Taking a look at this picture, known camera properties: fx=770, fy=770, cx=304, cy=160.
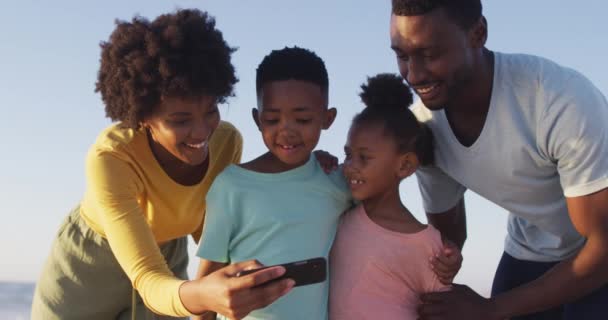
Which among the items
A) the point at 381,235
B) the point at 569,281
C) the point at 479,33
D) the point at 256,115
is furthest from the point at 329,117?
the point at 569,281

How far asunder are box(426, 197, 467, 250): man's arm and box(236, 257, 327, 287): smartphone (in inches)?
62.0

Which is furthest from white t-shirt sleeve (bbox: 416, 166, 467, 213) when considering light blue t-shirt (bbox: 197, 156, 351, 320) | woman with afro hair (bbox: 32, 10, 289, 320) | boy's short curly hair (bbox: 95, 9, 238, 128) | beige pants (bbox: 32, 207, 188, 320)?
beige pants (bbox: 32, 207, 188, 320)

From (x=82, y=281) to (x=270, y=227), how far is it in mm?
1458

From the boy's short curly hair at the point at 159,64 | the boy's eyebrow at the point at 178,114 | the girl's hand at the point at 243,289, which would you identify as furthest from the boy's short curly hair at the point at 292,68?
the girl's hand at the point at 243,289

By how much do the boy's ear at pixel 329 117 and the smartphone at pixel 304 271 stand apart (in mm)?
927

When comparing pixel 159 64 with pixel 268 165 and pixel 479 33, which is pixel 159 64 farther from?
pixel 479 33

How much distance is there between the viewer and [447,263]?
3.31 metres

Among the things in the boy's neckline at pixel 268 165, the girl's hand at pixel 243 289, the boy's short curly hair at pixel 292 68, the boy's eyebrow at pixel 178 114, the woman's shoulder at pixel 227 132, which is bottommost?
the girl's hand at pixel 243 289

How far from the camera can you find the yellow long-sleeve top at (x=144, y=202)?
3.33 meters

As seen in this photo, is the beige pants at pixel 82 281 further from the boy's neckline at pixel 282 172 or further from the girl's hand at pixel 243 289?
the girl's hand at pixel 243 289

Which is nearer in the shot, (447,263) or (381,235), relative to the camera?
(447,263)

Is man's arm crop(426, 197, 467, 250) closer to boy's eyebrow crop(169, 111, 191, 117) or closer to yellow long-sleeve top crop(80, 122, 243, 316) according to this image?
yellow long-sleeve top crop(80, 122, 243, 316)

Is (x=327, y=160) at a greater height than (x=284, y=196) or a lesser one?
greater

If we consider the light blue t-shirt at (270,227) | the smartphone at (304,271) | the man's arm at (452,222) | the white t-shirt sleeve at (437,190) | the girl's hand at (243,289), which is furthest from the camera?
the man's arm at (452,222)
